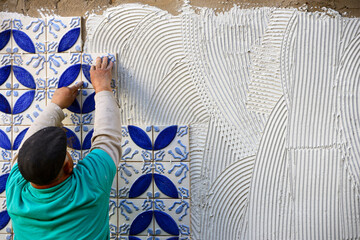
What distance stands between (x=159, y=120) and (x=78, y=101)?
372mm

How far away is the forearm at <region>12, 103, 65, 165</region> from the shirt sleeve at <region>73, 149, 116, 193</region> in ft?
0.84

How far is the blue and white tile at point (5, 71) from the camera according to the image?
5.04 ft

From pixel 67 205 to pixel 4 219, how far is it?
647 millimetres

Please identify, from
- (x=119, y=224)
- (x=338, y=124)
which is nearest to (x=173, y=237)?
(x=119, y=224)

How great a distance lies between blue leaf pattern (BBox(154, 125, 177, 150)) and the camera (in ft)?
4.93

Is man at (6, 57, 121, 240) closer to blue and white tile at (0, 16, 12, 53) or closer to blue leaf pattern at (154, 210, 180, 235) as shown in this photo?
blue leaf pattern at (154, 210, 180, 235)

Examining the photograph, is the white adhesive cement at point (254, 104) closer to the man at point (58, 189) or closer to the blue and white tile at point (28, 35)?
the blue and white tile at point (28, 35)

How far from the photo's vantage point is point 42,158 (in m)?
1.03

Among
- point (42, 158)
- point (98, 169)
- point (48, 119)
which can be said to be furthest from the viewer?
point (48, 119)

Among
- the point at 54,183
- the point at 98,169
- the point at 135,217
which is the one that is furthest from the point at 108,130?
the point at 135,217

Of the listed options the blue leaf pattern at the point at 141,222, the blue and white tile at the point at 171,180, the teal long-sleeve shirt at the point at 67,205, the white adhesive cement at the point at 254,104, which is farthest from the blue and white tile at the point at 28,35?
the blue leaf pattern at the point at 141,222

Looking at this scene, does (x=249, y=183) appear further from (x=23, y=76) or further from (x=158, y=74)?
(x=23, y=76)

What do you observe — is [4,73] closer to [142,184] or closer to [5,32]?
[5,32]

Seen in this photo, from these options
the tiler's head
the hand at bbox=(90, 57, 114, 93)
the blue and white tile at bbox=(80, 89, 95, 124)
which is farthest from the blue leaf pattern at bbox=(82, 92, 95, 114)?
the tiler's head
